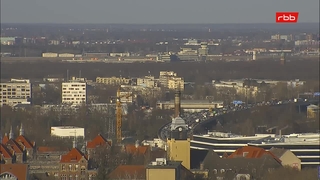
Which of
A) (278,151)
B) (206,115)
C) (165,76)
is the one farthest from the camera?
(165,76)

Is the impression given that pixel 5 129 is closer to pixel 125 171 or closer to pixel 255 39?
pixel 125 171

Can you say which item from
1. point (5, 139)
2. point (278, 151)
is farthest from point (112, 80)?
point (278, 151)

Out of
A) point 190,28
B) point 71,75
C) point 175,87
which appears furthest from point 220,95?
point 190,28

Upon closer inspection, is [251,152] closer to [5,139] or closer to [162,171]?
[5,139]

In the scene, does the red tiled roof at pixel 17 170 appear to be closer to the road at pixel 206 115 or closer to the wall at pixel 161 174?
the wall at pixel 161 174

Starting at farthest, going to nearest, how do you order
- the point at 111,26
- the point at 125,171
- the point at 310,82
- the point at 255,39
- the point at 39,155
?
the point at 111,26
the point at 255,39
the point at 310,82
the point at 39,155
the point at 125,171

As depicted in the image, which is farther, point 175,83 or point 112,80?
point 112,80
